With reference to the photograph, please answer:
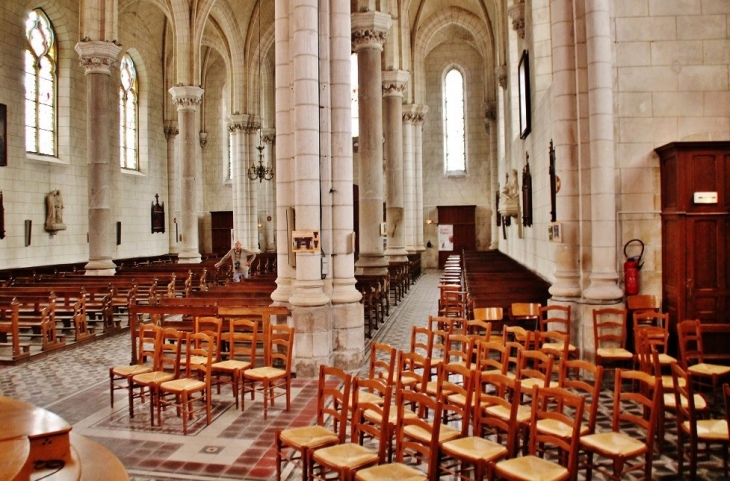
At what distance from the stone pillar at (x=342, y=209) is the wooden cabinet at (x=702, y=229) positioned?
4.80m

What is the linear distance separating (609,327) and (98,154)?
14.7 meters

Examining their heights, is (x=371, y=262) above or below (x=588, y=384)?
above

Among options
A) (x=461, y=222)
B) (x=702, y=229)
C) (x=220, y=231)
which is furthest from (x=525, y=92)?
(x=220, y=231)

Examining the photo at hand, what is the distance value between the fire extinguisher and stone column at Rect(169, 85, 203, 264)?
16342mm

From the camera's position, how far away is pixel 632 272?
884 cm

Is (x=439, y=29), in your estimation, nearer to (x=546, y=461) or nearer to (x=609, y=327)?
(x=609, y=327)

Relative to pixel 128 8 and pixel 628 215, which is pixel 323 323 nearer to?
pixel 628 215

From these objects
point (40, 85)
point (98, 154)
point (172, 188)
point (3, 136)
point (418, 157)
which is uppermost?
point (40, 85)

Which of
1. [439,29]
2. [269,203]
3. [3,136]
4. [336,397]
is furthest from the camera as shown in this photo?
[269,203]

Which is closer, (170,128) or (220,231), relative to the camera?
(170,128)

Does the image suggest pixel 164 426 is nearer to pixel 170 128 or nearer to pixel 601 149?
pixel 601 149

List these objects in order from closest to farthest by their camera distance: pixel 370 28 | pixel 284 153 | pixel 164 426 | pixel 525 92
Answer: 1. pixel 164 426
2. pixel 284 153
3. pixel 525 92
4. pixel 370 28

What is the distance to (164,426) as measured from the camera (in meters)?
6.50

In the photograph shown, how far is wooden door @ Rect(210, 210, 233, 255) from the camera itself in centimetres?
3372
